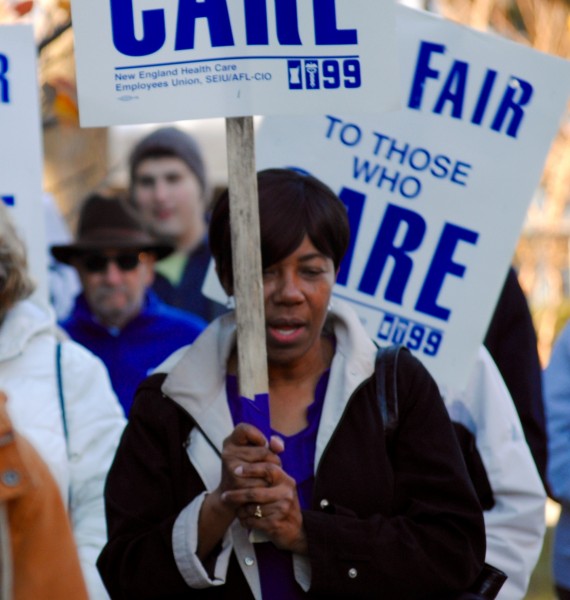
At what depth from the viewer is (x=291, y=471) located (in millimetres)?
3498

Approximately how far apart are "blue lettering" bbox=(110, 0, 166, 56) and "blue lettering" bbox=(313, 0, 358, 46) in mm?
356

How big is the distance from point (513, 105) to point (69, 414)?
5.27 feet

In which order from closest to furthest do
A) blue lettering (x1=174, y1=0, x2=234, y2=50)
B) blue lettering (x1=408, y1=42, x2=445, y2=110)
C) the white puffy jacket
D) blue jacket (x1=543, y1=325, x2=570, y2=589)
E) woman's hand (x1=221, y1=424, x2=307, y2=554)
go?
woman's hand (x1=221, y1=424, x2=307, y2=554) → blue lettering (x1=174, y1=0, x2=234, y2=50) → the white puffy jacket → blue lettering (x1=408, y1=42, x2=445, y2=110) → blue jacket (x1=543, y1=325, x2=570, y2=589)

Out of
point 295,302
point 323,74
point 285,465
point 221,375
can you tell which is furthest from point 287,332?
point 323,74

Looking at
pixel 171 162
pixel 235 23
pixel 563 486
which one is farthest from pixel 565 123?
pixel 235 23

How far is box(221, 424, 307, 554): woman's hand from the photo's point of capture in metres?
3.30

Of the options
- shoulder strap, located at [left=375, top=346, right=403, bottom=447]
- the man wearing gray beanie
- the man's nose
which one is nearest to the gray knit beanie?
the man wearing gray beanie

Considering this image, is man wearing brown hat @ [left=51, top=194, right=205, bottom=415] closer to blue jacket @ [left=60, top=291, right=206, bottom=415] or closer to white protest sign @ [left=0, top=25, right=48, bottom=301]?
blue jacket @ [left=60, top=291, right=206, bottom=415]

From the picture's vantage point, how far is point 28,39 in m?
5.04

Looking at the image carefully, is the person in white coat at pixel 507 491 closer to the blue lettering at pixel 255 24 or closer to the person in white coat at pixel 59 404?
the person in white coat at pixel 59 404

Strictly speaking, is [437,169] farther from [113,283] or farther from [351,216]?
[113,283]

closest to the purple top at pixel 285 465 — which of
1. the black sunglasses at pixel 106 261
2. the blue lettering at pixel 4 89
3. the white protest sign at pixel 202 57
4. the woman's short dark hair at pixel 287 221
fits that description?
the woman's short dark hair at pixel 287 221

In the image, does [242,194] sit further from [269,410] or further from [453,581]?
[453,581]

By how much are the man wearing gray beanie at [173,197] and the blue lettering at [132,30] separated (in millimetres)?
3629
